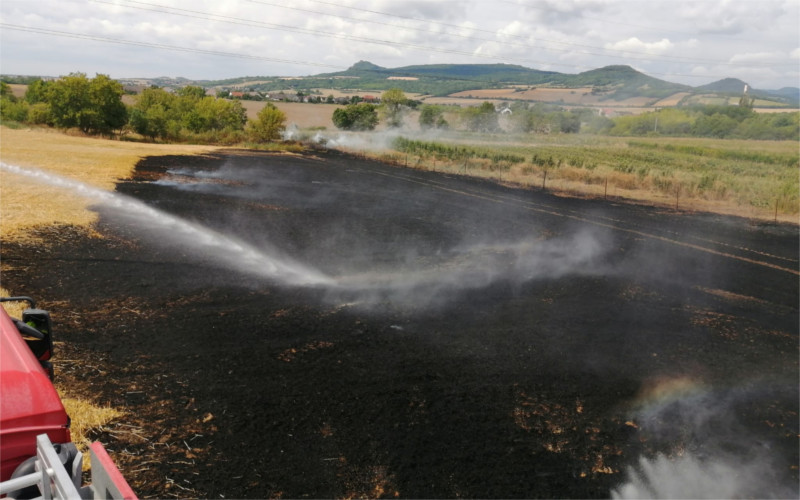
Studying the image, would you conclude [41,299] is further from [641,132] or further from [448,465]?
[641,132]

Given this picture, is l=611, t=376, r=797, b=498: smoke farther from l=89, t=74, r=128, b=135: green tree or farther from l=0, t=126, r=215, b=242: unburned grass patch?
l=89, t=74, r=128, b=135: green tree

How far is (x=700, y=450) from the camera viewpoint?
290 inches

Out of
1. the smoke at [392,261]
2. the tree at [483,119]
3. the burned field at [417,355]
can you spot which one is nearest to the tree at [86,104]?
the smoke at [392,261]

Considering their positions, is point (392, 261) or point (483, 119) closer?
point (392, 261)

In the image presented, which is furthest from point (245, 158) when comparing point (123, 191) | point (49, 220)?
point (49, 220)

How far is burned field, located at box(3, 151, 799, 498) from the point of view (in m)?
6.61

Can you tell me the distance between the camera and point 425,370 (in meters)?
8.99

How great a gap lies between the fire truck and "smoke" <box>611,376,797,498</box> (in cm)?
568

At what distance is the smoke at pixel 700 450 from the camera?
657 cm

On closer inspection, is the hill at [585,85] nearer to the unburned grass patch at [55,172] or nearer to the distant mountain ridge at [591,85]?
the distant mountain ridge at [591,85]

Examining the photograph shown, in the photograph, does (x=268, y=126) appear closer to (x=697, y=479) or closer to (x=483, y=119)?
(x=483, y=119)

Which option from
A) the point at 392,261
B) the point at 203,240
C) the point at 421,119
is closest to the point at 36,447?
the point at 392,261

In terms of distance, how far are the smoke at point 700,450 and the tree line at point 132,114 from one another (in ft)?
166

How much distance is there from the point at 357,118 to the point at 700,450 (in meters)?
72.2
